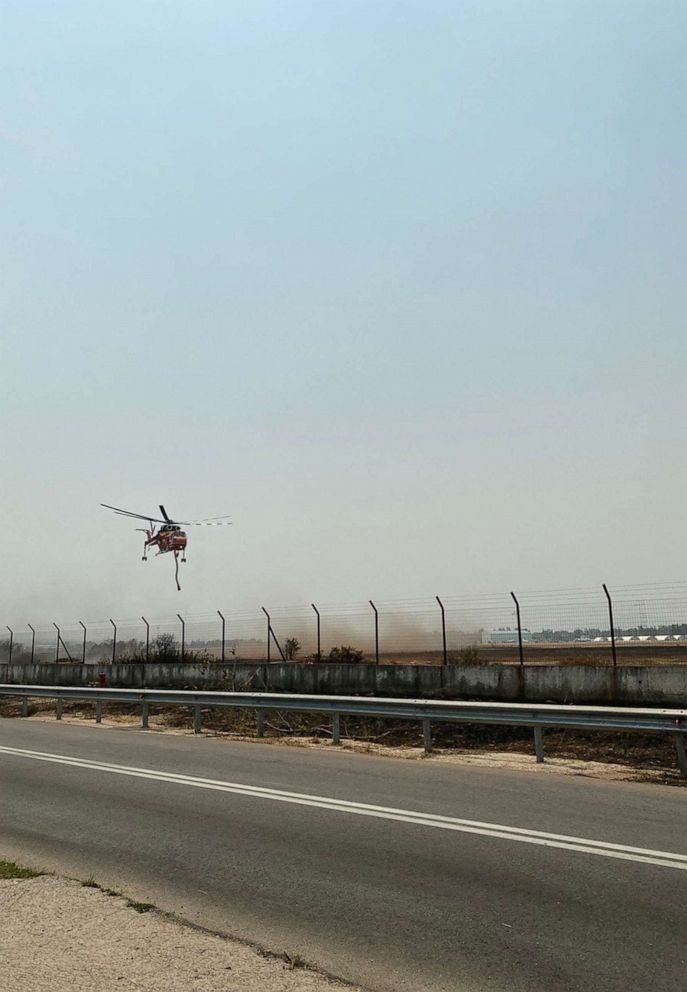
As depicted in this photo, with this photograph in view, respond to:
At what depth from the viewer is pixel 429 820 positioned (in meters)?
8.24

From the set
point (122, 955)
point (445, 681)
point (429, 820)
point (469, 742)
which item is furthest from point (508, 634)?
point (122, 955)

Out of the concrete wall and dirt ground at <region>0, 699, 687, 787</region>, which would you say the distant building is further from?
dirt ground at <region>0, 699, 687, 787</region>

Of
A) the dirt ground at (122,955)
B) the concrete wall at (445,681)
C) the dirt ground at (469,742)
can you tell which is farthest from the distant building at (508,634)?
the dirt ground at (122,955)

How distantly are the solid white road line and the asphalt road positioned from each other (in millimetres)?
36

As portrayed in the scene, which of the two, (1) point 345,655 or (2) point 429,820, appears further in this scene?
(1) point 345,655

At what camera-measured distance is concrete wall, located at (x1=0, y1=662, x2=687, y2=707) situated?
17.3m

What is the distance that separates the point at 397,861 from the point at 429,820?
155cm

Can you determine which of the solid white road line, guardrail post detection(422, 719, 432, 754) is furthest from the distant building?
the solid white road line

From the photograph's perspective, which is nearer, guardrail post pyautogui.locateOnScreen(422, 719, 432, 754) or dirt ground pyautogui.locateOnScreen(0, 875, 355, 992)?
dirt ground pyautogui.locateOnScreen(0, 875, 355, 992)

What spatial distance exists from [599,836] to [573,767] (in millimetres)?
5106

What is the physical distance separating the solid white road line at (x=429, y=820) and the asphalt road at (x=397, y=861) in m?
0.04

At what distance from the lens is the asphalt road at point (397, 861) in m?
4.81

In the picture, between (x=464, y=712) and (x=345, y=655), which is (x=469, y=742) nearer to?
(x=464, y=712)

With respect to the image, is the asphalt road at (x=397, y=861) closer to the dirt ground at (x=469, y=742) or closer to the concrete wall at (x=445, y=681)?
the dirt ground at (x=469, y=742)
